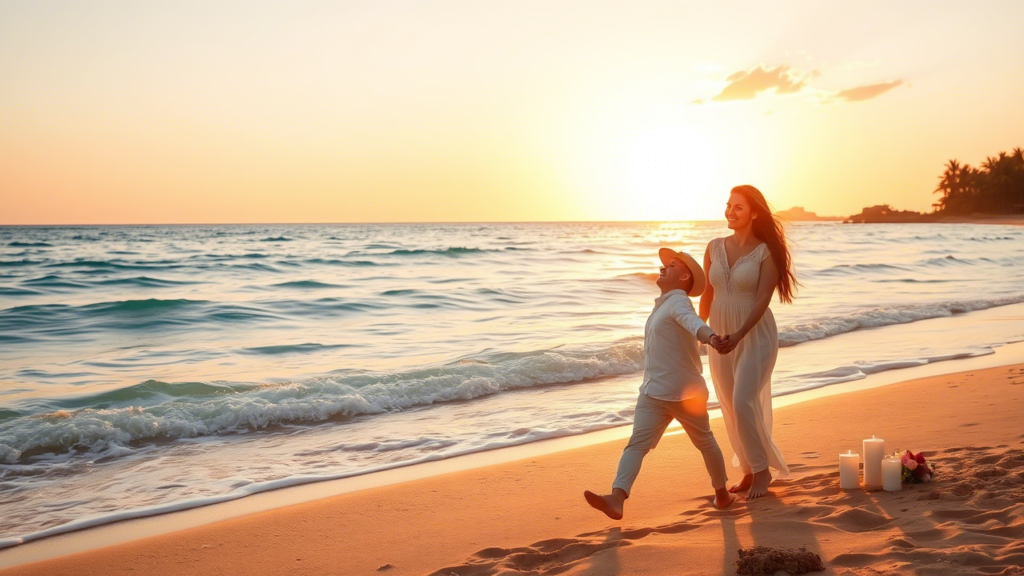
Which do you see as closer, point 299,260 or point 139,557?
point 139,557

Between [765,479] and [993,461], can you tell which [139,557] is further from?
[993,461]

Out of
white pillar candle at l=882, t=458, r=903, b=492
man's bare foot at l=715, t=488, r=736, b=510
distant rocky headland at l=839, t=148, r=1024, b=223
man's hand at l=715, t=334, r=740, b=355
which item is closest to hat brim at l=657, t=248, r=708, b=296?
man's hand at l=715, t=334, r=740, b=355

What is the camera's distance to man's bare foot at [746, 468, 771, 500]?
4.74m

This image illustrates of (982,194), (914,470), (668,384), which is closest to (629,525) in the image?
(668,384)

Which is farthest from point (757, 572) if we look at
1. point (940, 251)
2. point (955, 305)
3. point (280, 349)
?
point (940, 251)

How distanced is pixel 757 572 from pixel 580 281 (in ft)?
68.8

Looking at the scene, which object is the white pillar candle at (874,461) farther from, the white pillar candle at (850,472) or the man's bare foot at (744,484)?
the man's bare foot at (744,484)

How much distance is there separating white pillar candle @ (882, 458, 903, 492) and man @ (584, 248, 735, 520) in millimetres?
1018

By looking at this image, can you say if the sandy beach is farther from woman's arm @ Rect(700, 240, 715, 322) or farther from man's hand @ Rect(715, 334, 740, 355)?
woman's arm @ Rect(700, 240, 715, 322)

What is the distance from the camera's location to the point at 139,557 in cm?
446

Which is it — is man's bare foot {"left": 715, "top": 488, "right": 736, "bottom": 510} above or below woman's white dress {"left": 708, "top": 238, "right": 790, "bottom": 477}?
below

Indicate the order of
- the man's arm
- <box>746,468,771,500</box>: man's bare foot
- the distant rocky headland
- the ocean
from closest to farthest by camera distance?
the man's arm < <box>746,468,771,500</box>: man's bare foot < the ocean < the distant rocky headland

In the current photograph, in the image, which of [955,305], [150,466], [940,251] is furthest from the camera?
[940,251]

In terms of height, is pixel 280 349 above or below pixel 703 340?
below
